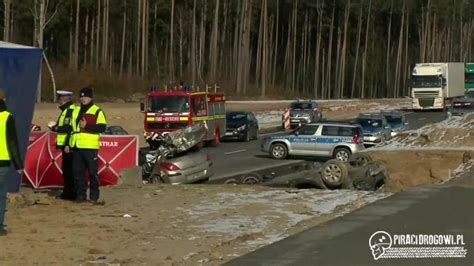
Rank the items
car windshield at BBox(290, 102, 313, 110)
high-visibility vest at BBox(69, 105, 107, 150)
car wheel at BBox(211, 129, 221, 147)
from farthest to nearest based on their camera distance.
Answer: car windshield at BBox(290, 102, 313, 110)
car wheel at BBox(211, 129, 221, 147)
high-visibility vest at BBox(69, 105, 107, 150)

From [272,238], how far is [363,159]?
1075cm

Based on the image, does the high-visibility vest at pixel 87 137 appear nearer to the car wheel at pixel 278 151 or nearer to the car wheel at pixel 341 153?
the car wheel at pixel 341 153

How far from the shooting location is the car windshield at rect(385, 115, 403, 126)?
149ft

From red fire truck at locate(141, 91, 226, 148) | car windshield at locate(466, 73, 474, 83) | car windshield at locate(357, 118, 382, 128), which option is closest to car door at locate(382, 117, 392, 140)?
car windshield at locate(357, 118, 382, 128)

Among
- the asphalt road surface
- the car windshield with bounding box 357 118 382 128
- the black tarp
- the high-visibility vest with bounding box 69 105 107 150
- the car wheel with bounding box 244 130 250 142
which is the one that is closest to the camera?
the asphalt road surface

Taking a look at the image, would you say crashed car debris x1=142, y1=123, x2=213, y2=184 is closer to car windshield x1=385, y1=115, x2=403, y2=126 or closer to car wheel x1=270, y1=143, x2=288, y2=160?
car wheel x1=270, y1=143, x2=288, y2=160

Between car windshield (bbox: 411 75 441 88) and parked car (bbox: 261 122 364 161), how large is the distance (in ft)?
122

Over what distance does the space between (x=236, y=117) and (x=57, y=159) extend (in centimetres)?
2829

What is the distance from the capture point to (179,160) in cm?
1950

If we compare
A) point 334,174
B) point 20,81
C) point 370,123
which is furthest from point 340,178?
point 370,123

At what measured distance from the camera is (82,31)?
10369 cm

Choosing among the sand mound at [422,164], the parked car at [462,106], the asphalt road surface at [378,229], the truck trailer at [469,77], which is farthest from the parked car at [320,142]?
the truck trailer at [469,77]

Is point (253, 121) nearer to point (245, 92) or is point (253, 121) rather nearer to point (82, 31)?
point (245, 92)

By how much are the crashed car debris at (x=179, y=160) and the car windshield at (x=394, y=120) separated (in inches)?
1048
